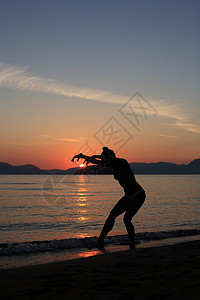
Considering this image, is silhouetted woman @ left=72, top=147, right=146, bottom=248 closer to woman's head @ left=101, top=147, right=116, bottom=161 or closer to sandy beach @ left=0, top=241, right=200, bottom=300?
woman's head @ left=101, top=147, right=116, bottom=161

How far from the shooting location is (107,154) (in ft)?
25.4

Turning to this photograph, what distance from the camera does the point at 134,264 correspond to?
6074mm

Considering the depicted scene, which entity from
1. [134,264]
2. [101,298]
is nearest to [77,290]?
[101,298]

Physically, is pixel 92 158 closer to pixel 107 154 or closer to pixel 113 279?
pixel 107 154

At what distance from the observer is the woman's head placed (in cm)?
764

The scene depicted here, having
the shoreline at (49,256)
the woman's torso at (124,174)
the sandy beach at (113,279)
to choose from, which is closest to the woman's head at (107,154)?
the woman's torso at (124,174)

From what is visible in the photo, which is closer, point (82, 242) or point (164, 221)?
point (82, 242)

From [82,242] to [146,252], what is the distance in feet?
10.5

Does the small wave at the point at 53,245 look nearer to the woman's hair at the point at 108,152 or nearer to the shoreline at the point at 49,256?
the shoreline at the point at 49,256

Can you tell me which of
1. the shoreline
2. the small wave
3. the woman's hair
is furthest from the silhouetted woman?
the small wave

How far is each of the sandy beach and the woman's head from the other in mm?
2296

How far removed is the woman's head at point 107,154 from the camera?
25.1 ft

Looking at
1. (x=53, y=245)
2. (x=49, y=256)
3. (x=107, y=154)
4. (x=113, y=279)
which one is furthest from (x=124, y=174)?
(x=53, y=245)

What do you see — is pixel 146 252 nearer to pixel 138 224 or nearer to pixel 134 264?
pixel 134 264
